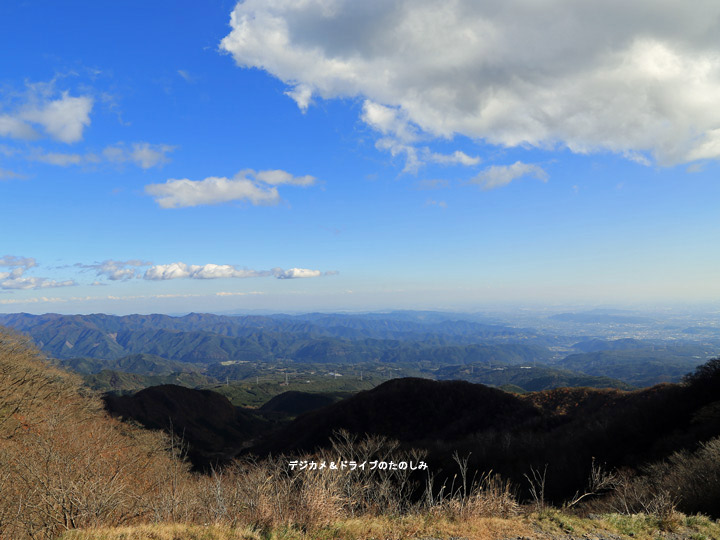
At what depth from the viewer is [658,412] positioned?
38.0 m

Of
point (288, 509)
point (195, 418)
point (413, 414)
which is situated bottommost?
point (195, 418)

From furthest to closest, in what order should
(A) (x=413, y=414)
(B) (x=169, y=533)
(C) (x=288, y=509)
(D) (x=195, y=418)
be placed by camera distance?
(D) (x=195, y=418)
(A) (x=413, y=414)
(C) (x=288, y=509)
(B) (x=169, y=533)

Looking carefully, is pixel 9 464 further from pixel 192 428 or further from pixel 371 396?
pixel 192 428

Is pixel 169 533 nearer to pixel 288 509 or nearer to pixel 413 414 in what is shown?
pixel 288 509

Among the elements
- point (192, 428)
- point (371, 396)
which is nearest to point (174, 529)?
point (371, 396)

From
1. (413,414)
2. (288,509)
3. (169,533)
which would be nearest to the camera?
(169,533)

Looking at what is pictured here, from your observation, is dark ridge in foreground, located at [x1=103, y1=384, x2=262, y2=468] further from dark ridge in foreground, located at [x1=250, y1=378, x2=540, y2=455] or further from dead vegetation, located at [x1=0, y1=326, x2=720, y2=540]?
dead vegetation, located at [x1=0, y1=326, x2=720, y2=540]

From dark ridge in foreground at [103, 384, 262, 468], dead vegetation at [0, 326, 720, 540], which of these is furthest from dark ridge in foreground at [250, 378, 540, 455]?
dead vegetation at [0, 326, 720, 540]

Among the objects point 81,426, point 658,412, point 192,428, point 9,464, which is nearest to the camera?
point 9,464

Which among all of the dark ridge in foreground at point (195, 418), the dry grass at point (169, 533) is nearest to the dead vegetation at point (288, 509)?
the dry grass at point (169, 533)

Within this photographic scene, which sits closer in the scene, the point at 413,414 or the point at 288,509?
the point at 288,509

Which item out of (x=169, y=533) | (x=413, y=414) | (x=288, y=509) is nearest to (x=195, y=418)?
(x=413, y=414)

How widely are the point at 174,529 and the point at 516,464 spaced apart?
37775mm

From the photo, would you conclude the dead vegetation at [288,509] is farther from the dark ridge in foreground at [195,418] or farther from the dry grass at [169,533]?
the dark ridge in foreground at [195,418]
